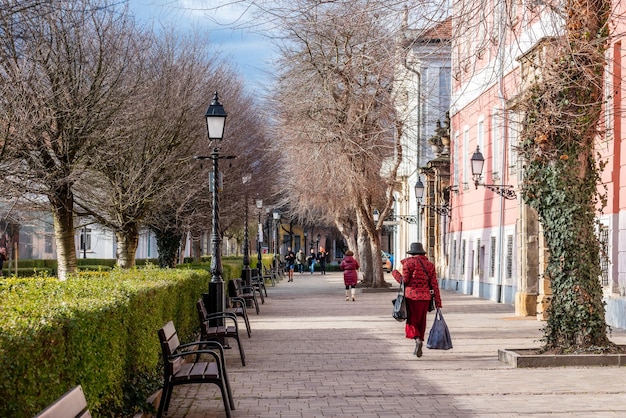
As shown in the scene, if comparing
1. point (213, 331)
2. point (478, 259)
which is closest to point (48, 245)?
point (478, 259)

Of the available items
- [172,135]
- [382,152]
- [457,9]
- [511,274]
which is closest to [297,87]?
[382,152]

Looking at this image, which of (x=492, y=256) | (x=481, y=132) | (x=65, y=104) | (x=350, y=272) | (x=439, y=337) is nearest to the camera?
(x=439, y=337)

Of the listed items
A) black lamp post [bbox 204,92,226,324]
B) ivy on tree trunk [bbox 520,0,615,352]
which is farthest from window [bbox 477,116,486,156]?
ivy on tree trunk [bbox 520,0,615,352]

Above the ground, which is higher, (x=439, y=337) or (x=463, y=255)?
(x=463, y=255)

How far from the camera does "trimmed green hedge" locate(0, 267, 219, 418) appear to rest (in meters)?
5.75

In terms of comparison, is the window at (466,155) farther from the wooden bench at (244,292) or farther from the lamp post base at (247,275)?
the wooden bench at (244,292)

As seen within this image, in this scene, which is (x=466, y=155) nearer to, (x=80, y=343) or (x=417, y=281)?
(x=417, y=281)

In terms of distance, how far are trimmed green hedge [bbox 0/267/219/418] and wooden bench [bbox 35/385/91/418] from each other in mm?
384

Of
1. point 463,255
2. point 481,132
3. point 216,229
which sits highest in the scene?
point 481,132

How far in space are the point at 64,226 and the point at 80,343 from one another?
52.0 feet

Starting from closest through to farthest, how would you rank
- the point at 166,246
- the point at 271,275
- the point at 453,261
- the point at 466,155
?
the point at 166,246 < the point at 466,155 < the point at 453,261 < the point at 271,275

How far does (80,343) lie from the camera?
7.52m

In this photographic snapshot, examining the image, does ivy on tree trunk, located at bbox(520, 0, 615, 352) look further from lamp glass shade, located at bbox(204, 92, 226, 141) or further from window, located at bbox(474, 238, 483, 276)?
window, located at bbox(474, 238, 483, 276)

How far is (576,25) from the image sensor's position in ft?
44.6
